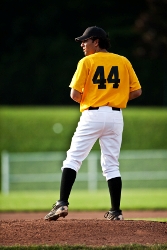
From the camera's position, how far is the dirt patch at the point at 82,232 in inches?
237

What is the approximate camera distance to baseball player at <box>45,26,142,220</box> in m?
6.82

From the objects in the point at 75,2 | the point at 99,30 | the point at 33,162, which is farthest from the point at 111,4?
the point at 99,30

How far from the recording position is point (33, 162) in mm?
22438

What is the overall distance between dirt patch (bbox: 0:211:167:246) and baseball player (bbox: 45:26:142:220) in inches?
13.3

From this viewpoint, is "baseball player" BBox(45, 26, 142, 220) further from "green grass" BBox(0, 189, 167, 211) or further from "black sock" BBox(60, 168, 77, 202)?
"green grass" BBox(0, 189, 167, 211)

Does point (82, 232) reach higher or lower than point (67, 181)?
lower

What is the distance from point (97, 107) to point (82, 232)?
138 centimetres

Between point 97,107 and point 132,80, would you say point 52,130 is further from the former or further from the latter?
point 97,107

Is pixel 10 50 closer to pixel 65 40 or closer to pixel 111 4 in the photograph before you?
pixel 65 40

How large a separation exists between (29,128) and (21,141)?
69cm

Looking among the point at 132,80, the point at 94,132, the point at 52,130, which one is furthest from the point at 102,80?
the point at 52,130

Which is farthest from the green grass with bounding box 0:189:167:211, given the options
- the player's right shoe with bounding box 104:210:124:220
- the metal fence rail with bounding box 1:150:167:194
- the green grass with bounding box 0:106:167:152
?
the green grass with bounding box 0:106:167:152

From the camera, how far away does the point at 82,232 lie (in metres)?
6.30

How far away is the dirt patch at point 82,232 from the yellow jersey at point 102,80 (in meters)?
1.29
